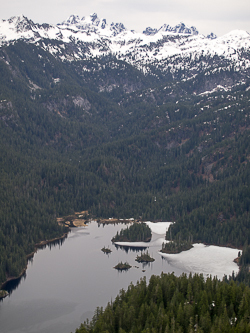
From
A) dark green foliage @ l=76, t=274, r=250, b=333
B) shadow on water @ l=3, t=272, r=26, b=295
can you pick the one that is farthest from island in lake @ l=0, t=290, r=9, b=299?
dark green foliage @ l=76, t=274, r=250, b=333

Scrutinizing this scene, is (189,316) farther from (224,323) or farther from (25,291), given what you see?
(25,291)

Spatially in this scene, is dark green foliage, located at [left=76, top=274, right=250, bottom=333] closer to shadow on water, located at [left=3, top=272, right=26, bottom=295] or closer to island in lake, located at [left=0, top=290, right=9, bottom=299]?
island in lake, located at [left=0, top=290, right=9, bottom=299]

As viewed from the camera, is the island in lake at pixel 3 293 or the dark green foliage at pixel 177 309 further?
the island in lake at pixel 3 293

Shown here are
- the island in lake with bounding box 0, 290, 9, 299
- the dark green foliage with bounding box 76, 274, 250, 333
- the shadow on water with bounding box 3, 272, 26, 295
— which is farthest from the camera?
the shadow on water with bounding box 3, 272, 26, 295

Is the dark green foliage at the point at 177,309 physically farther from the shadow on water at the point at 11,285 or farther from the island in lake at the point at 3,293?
the shadow on water at the point at 11,285

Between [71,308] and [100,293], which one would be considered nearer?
[71,308]

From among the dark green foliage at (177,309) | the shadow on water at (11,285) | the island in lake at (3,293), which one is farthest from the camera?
the shadow on water at (11,285)

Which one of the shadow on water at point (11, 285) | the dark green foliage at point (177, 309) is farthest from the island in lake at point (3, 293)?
the dark green foliage at point (177, 309)

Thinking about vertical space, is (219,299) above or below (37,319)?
above

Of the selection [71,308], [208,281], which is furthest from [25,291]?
[208,281]
